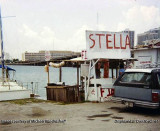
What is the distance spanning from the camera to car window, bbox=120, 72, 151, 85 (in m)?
9.08

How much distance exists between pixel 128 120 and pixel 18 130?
3.76m

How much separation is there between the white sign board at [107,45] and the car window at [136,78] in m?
3.25

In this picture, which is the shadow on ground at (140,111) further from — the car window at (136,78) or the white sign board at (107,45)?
the white sign board at (107,45)

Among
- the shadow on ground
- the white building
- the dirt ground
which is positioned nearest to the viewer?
the dirt ground

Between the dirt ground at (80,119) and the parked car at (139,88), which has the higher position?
the parked car at (139,88)

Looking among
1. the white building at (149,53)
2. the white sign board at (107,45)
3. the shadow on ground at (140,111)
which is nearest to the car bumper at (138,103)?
the shadow on ground at (140,111)

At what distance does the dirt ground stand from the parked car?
54 cm

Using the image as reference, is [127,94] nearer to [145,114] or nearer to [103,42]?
[145,114]

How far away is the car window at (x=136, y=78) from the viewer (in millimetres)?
9078

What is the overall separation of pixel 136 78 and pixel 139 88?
1.68ft

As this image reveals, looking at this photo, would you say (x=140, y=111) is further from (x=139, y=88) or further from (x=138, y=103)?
(x=139, y=88)

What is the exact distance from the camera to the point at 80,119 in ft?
28.5

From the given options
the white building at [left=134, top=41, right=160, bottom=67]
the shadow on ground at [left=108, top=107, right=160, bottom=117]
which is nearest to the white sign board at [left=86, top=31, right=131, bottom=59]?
the white building at [left=134, top=41, right=160, bottom=67]

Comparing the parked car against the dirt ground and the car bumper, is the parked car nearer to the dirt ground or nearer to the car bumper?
the car bumper
